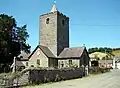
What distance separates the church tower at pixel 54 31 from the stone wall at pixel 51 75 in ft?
62.8

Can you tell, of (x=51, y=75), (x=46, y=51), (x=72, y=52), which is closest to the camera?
(x=51, y=75)

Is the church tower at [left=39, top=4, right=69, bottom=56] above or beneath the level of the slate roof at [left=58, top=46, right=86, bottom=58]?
above

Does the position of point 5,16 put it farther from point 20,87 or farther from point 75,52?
point 20,87

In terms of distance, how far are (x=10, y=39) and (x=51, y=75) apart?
3016cm

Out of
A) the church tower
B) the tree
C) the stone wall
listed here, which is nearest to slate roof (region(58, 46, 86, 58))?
the church tower

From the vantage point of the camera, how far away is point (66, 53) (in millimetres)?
57062

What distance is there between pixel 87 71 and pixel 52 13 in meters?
20.7

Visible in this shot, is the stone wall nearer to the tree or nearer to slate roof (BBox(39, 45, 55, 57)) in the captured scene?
slate roof (BBox(39, 45, 55, 57))

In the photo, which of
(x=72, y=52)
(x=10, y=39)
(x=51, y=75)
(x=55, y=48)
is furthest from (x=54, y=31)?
(x=51, y=75)

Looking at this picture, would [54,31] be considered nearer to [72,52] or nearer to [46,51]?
[46,51]

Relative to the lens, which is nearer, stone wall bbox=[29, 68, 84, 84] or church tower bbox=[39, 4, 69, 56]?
stone wall bbox=[29, 68, 84, 84]

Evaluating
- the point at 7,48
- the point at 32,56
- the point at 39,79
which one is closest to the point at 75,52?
the point at 32,56

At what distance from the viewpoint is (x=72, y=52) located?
2223 inches

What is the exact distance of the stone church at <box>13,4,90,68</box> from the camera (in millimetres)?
54656
